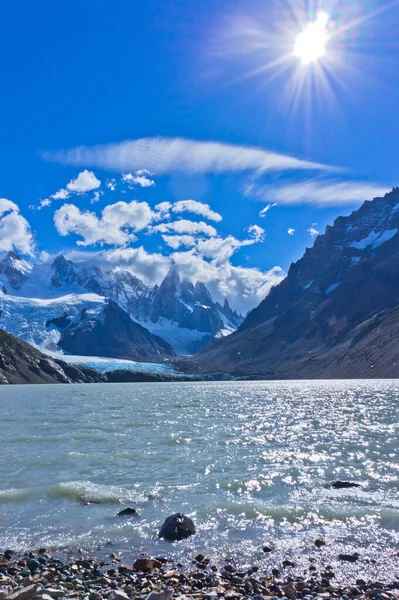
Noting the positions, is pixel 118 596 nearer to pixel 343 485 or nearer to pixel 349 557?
pixel 349 557

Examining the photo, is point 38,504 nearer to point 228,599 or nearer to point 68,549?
point 68,549

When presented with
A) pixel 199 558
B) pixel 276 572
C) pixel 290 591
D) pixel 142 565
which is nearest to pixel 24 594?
pixel 142 565

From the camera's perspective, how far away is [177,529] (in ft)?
53.5

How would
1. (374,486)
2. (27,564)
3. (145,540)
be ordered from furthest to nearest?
(374,486) < (145,540) < (27,564)

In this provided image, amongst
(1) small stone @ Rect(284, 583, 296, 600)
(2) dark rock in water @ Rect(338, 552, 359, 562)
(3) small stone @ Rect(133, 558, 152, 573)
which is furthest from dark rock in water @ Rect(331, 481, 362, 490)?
(3) small stone @ Rect(133, 558, 152, 573)

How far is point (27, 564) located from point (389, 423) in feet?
142

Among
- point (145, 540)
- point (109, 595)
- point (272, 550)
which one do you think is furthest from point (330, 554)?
point (109, 595)

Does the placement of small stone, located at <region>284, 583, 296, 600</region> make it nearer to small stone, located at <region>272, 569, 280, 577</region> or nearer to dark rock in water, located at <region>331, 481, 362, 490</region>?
small stone, located at <region>272, 569, 280, 577</region>

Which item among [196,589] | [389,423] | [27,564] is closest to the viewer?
[196,589]

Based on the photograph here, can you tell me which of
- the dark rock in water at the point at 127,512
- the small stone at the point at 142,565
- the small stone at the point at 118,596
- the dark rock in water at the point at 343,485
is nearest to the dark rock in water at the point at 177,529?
the dark rock in water at the point at 127,512

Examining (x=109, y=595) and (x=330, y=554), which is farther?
(x=330, y=554)

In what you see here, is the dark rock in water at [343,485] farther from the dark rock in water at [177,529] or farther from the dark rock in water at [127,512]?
the dark rock in water at [127,512]

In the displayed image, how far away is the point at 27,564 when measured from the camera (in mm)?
13500

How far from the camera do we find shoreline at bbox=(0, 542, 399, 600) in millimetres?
11219
